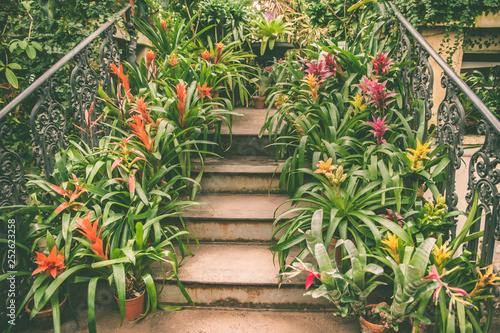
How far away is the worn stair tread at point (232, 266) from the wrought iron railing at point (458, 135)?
956mm

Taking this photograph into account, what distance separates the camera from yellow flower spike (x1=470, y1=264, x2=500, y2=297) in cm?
135

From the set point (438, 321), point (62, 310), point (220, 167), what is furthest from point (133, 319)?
point (438, 321)

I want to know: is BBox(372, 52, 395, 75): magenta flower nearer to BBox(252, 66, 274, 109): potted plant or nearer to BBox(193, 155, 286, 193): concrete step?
BBox(193, 155, 286, 193): concrete step

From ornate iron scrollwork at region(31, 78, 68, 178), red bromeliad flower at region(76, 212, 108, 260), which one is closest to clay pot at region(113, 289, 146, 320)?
red bromeliad flower at region(76, 212, 108, 260)

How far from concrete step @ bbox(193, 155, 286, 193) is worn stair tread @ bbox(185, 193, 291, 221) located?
5cm

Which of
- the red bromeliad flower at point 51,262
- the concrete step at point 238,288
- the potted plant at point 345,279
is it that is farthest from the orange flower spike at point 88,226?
the potted plant at point 345,279

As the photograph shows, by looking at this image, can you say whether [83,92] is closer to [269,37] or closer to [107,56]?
[107,56]

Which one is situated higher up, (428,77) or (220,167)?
(428,77)

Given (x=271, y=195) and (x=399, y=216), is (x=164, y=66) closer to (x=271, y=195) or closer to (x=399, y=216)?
(x=271, y=195)

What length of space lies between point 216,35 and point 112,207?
8.07ft

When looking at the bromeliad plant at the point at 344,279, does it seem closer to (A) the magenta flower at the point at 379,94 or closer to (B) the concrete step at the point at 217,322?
(B) the concrete step at the point at 217,322

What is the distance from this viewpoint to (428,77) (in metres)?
2.08

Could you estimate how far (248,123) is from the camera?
10.2 ft

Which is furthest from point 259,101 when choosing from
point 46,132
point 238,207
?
point 46,132
